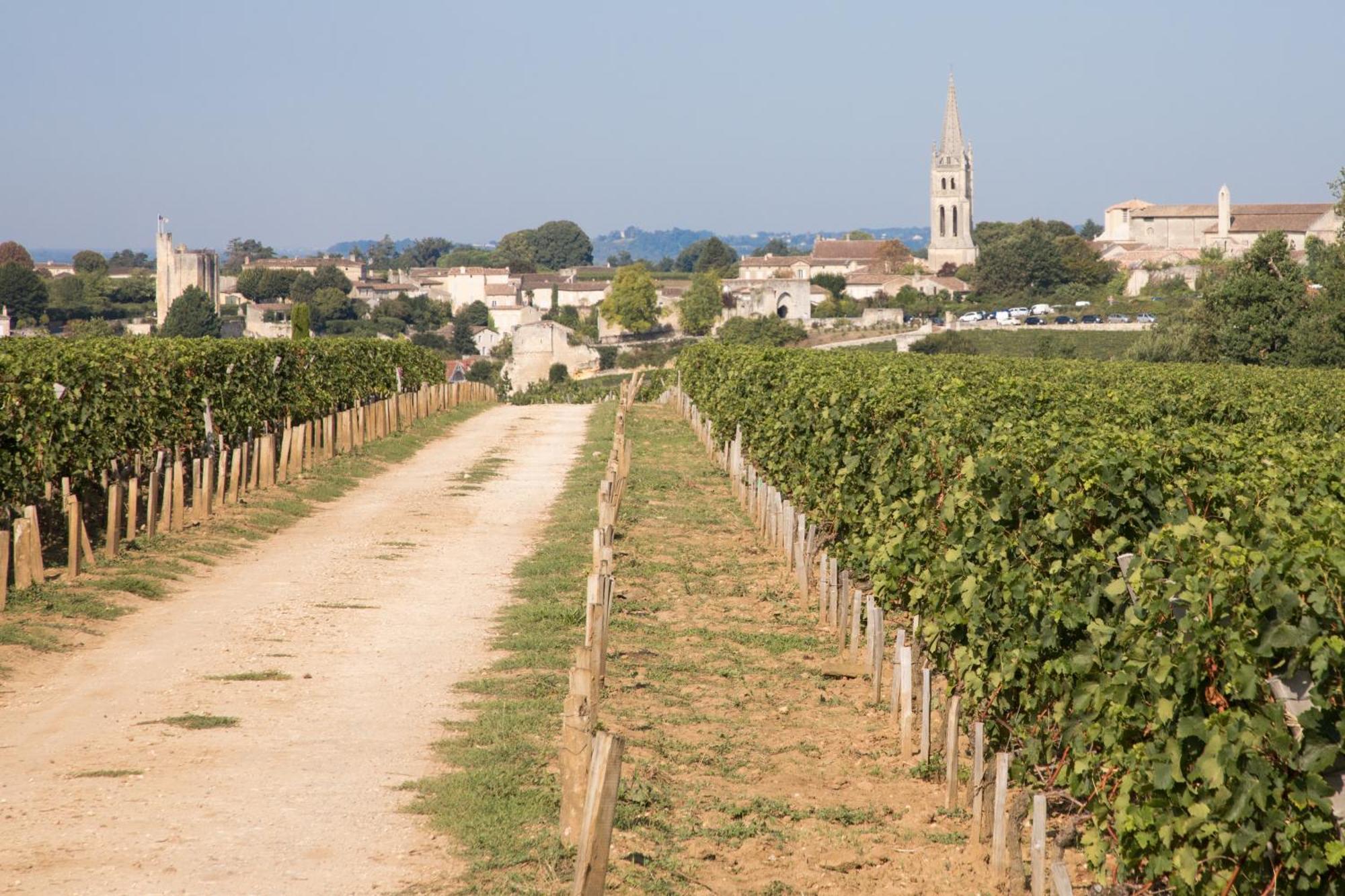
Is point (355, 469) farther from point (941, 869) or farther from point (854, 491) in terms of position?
point (941, 869)

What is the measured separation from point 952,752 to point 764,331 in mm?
102399

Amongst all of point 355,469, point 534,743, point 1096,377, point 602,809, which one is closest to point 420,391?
point 355,469

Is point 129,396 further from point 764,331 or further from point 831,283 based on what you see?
point 831,283

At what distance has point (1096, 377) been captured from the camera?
22.7 meters

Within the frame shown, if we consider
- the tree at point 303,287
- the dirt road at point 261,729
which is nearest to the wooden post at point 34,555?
the dirt road at point 261,729

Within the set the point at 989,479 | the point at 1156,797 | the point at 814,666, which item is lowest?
the point at 814,666

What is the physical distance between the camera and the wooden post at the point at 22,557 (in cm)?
1387

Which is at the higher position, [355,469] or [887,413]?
[887,413]

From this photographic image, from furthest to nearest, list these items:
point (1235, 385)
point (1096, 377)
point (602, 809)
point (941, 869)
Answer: point (1096, 377), point (1235, 385), point (941, 869), point (602, 809)

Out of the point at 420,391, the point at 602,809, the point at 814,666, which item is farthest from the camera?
the point at 420,391

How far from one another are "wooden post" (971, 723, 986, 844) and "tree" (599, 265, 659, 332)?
453 feet

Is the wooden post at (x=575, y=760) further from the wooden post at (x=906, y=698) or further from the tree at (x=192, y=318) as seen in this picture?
the tree at (x=192, y=318)

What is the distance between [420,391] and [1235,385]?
25.2m

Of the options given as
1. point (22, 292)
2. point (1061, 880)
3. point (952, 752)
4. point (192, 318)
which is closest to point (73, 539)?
point (952, 752)
